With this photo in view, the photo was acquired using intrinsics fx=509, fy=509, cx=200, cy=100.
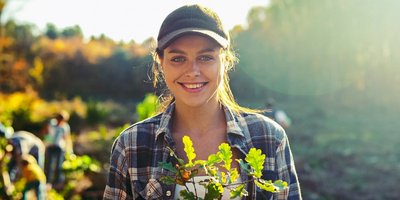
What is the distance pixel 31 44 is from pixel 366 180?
834 inches

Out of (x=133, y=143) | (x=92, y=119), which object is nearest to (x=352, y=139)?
(x=92, y=119)

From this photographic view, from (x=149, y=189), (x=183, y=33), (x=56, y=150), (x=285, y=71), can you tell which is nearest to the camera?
(x=183, y=33)

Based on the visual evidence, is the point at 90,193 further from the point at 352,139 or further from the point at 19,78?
the point at 19,78

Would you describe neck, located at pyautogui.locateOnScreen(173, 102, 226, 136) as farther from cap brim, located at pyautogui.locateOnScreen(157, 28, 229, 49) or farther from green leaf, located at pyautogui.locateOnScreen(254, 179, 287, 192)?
green leaf, located at pyautogui.locateOnScreen(254, 179, 287, 192)

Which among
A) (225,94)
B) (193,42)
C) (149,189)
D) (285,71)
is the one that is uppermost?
(285,71)

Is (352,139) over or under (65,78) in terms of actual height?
under

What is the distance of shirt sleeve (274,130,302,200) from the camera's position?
1.64 meters

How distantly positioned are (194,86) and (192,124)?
0.24 metres

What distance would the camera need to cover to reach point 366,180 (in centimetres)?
905

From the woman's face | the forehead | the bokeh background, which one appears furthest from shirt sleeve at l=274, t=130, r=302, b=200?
the bokeh background

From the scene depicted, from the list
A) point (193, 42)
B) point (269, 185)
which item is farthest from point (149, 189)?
point (269, 185)

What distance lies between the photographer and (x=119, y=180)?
5.56ft

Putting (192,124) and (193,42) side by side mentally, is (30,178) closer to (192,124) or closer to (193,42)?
(192,124)

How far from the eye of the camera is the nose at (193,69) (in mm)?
1546
